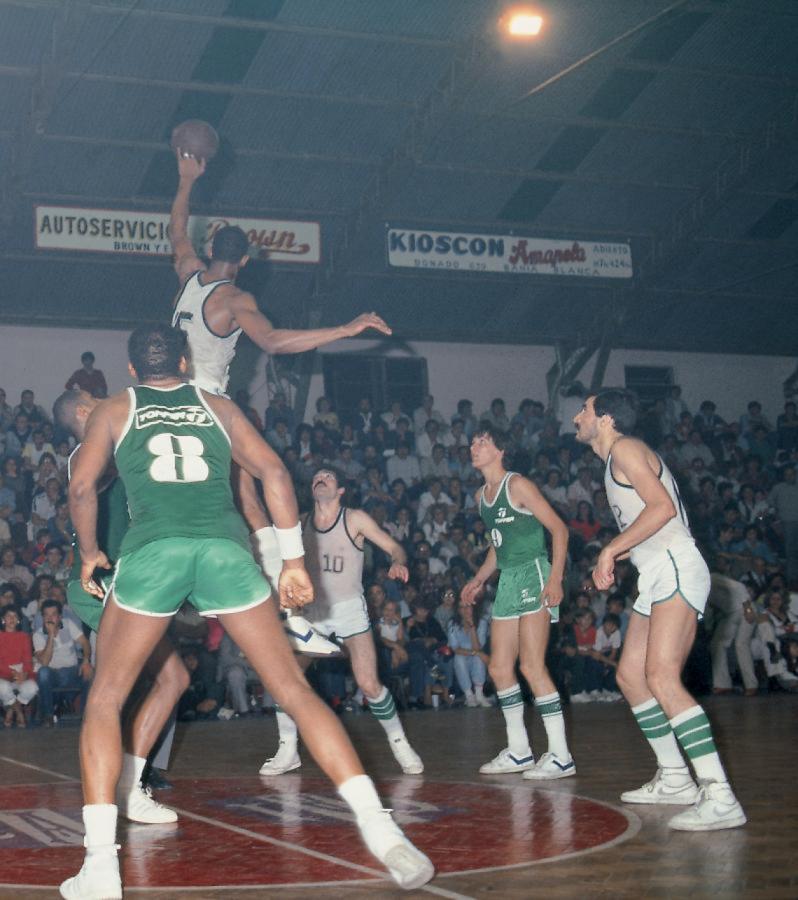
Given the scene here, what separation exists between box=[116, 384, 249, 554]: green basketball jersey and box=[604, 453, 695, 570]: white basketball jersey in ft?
7.81

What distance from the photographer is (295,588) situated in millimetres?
4766

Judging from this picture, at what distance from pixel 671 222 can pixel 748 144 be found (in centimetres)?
204

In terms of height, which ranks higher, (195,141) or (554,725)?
(195,141)

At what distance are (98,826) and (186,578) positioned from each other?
35.9 inches

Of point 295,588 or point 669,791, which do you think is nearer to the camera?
point 295,588

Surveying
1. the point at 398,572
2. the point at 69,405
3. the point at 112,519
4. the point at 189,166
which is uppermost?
the point at 189,166

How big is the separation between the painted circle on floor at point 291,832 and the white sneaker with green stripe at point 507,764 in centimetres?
55

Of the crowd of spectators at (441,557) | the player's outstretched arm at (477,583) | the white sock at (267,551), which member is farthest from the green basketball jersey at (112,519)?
the crowd of spectators at (441,557)

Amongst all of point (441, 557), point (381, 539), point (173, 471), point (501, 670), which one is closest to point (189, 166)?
point (381, 539)

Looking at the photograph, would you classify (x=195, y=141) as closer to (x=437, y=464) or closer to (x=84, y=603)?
(x=84, y=603)

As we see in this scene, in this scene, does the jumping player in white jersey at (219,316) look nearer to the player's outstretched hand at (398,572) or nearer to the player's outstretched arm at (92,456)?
the player's outstretched hand at (398,572)

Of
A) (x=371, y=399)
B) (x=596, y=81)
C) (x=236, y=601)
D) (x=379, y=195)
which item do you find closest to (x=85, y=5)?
(x=379, y=195)

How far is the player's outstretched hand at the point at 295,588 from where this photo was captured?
4.76 m

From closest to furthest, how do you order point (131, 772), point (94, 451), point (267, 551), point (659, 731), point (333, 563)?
point (94, 451) → point (131, 772) → point (659, 731) → point (267, 551) → point (333, 563)
